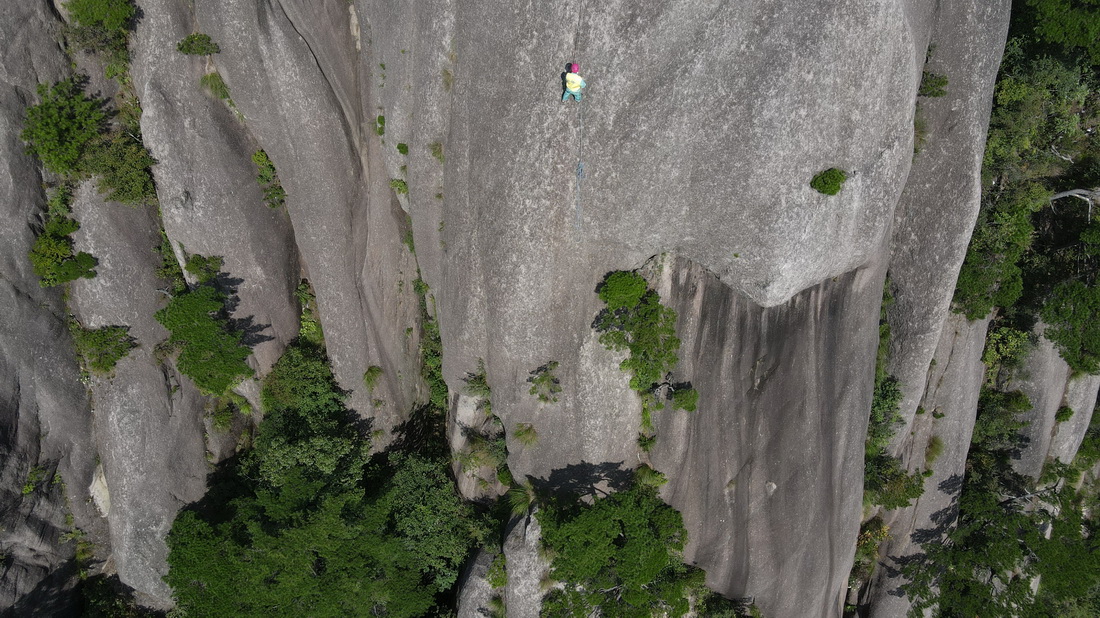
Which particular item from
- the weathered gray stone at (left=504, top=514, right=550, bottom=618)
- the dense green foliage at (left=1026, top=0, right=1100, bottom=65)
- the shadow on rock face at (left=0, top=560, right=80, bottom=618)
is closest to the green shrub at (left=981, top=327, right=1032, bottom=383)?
the dense green foliage at (left=1026, top=0, right=1100, bottom=65)

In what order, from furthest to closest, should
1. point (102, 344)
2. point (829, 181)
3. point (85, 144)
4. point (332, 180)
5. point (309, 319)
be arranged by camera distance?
point (309, 319) → point (102, 344) → point (332, 180) → point (85, 144) → point (829, 181)

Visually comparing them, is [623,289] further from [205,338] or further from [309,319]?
[205,338]

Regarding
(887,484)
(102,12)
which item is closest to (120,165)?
(102,12)

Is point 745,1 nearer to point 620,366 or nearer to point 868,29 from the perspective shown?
point 868,29

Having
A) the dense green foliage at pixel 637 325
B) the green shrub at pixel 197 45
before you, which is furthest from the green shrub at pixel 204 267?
the dense green foliage at pixel 637 325

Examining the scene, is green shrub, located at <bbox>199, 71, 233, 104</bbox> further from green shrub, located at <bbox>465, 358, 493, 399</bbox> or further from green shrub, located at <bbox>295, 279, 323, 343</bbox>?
green shrub, located at <bbox>465, 358, 493, 399</bbox>

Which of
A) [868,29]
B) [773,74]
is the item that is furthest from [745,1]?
[868,29]
